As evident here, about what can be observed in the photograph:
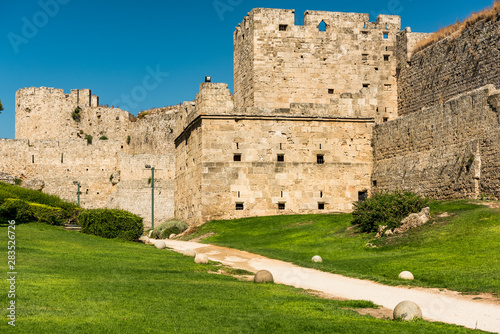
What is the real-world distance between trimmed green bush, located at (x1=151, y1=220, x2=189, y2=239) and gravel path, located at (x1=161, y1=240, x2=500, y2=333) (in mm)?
13082

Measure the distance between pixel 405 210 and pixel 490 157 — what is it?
4162 mm

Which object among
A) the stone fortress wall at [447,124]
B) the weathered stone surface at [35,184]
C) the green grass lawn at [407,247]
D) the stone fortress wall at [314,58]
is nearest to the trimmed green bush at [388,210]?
the green grass lawn at [407,247]

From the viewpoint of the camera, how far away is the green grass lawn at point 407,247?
48.2ft

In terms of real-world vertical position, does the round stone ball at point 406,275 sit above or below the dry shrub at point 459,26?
below

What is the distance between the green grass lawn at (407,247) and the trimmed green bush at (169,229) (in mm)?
5151

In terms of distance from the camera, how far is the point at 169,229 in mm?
33000

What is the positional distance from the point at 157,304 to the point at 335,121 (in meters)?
23.3

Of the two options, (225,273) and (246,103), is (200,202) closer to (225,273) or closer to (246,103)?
(246,103)

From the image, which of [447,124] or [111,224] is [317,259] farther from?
[447,124]

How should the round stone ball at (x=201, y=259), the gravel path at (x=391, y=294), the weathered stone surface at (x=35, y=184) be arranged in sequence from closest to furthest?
the gravel path at (x=391, y=294) → the round stone ball at (x=201, y=259) → the weathered stone surface at (x=35, y=184)

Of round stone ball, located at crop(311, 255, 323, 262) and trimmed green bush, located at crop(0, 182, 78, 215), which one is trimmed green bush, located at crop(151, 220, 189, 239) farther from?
round stone ball, located at crop(311, 255, 323, 262)

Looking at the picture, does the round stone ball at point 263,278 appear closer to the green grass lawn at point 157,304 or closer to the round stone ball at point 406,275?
the green grass lawn at point 157,304

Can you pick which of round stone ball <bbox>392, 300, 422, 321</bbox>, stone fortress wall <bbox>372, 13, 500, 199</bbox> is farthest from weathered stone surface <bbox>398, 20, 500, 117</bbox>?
round stone ball <bbox>392, 300, 422, 321</bbox>

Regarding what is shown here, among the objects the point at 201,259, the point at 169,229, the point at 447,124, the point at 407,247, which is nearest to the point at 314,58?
the point at 447,124
